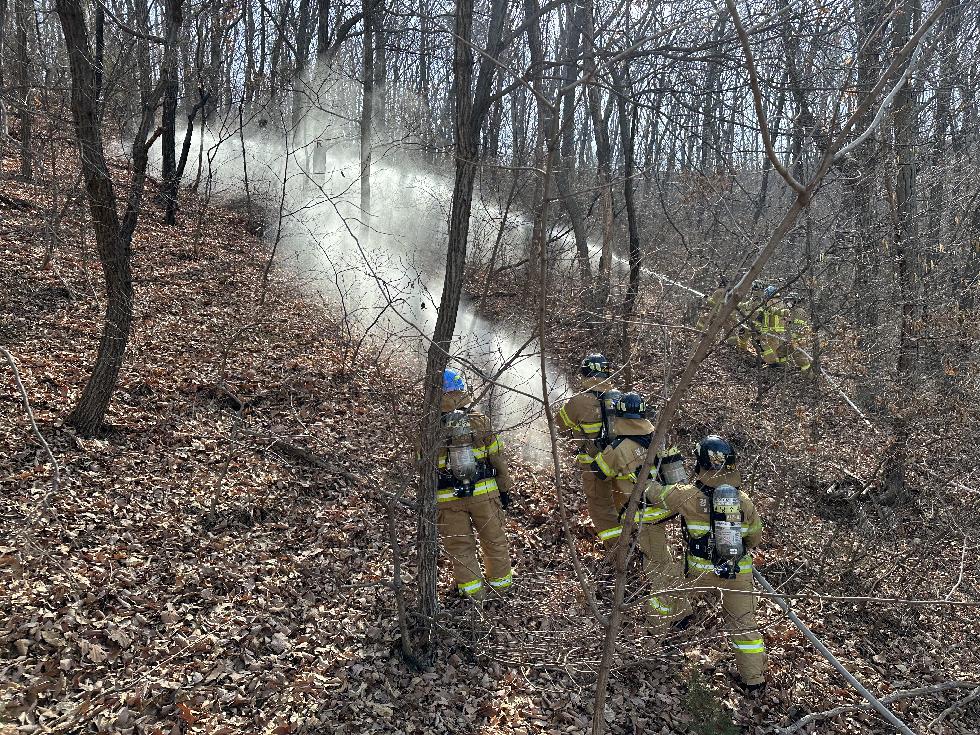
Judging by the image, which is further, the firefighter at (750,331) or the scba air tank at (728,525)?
the firefighter at (750,331)

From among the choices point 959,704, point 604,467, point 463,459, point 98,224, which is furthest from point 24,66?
point 959,704

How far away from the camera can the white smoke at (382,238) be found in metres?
10.2

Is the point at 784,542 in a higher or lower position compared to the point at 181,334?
lower

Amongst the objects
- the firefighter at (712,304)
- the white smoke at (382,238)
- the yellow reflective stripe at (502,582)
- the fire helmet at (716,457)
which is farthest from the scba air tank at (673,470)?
the white smoke at (382,238)

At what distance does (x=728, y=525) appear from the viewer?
5426mm

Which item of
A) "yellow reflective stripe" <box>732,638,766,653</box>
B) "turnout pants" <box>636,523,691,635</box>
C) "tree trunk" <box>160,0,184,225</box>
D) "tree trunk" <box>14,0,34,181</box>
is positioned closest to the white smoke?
"tree trunk" <box>160,0,184,225</box>

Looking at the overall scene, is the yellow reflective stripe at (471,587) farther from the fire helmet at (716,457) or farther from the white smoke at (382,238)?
the white smoke at (382,238)

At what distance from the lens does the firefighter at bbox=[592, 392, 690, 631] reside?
5.83m

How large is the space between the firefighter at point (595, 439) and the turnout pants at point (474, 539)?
123cm

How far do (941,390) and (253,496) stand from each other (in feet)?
31.5

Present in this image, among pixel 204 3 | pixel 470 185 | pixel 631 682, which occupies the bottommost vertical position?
pixel 631 682

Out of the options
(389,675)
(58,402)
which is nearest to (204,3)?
(58,402)

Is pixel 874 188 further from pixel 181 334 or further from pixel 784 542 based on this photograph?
pixel 181 334

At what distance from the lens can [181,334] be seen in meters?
9.25
